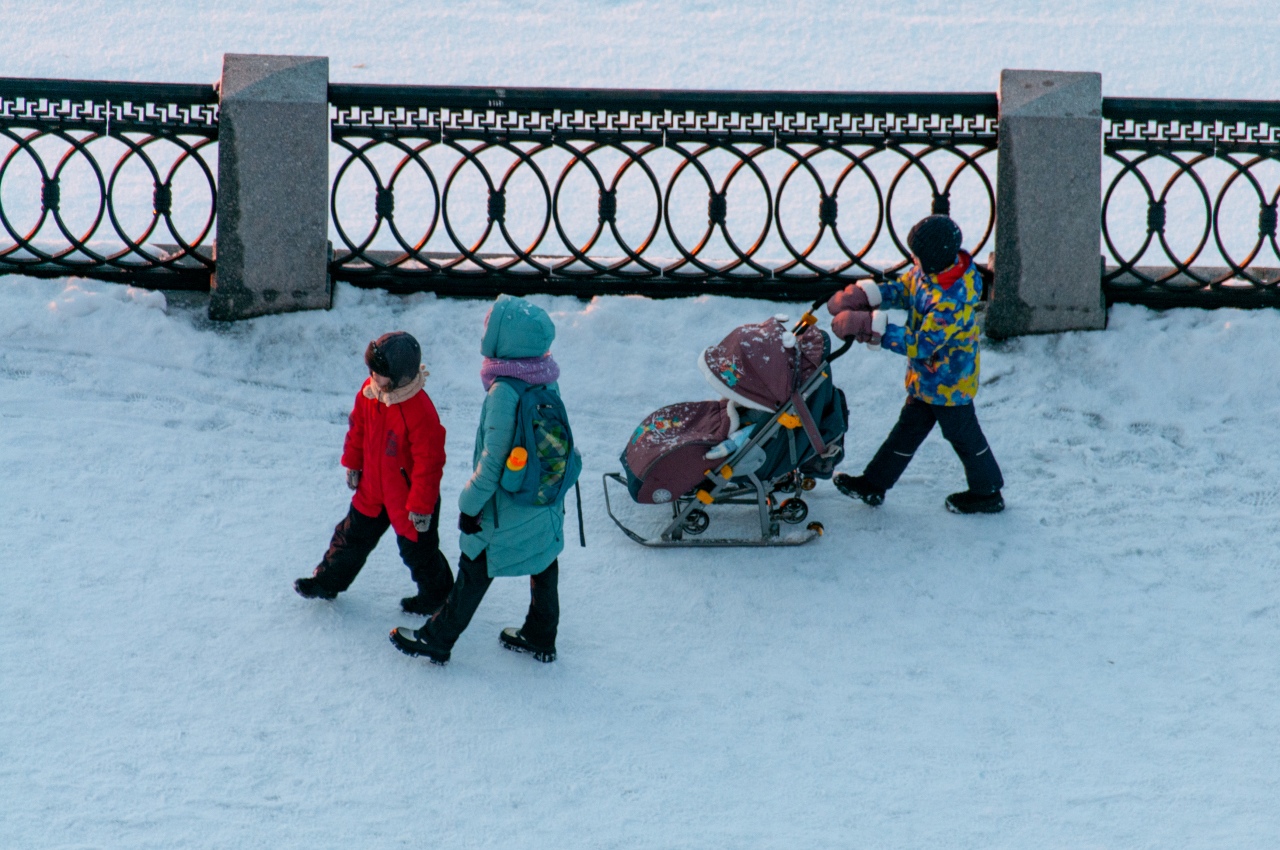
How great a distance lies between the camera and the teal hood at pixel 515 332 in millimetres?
4934

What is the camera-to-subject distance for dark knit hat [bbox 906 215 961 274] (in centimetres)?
601

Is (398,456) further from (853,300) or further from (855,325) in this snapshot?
(853,300)

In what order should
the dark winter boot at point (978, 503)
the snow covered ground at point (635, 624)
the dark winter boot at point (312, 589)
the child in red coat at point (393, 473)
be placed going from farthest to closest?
the dark winter boot at point (978, 503), the dark winter boot at point (312, 589), the child in red coat at point (393, 473), the snow covered ground at point (635, 624)

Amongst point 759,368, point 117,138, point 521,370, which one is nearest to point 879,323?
point 759,368

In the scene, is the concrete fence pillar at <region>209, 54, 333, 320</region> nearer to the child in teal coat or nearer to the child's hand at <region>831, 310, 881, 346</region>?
the child in teal coat

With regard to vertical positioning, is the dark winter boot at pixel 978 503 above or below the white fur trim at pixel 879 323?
below

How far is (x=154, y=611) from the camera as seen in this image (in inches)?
219

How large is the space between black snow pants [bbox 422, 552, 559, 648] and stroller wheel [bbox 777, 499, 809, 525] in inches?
57.6

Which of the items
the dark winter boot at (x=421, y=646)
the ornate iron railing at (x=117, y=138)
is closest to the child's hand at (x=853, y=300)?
the dark winter boot at (x=421, y=646)

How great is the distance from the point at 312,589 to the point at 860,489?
2.63m

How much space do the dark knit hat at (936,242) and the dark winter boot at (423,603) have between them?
8.34 feet

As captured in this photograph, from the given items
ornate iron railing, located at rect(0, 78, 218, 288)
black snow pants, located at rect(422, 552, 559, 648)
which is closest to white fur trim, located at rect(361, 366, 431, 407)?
black snow pants, located at rect(422, 552, 559, 648)

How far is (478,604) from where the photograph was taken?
5344 mm

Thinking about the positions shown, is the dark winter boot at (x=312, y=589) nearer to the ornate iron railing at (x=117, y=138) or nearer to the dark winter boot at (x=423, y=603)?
the dark winter boot at (x=423, y=603)
